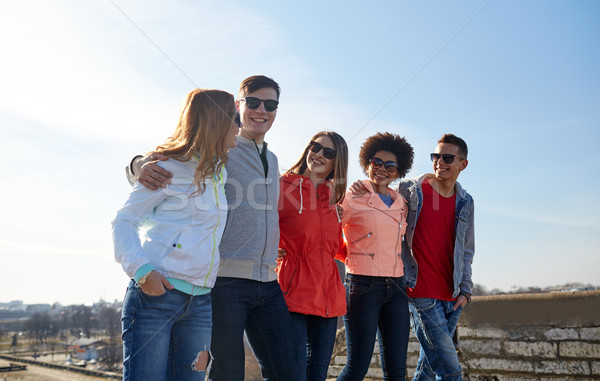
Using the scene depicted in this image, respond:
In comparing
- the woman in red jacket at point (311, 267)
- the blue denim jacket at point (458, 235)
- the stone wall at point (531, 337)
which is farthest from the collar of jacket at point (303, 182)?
the stone wall at point (531, 337)

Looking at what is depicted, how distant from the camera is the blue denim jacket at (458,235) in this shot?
11.5ft

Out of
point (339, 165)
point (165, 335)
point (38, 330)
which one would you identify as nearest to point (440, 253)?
point (339, 165)

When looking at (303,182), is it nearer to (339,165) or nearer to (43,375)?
(339,165)

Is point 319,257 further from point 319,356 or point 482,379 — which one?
point 482,379

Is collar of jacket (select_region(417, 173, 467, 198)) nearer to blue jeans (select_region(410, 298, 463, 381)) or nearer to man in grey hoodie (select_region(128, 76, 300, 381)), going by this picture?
blue jeans (select_region(410, 298, 463, 381))

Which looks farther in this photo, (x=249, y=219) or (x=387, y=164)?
(x=387, y=164)

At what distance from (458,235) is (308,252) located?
1.42 meters

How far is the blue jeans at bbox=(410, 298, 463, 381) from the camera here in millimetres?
3398

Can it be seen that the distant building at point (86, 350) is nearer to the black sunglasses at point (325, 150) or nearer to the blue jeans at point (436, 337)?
the blue jeans at point (436, 337)

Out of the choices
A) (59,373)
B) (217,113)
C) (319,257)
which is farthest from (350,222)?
(59,373)

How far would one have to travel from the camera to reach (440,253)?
3.60 m

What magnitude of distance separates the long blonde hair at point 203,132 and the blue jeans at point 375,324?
1.57 metres

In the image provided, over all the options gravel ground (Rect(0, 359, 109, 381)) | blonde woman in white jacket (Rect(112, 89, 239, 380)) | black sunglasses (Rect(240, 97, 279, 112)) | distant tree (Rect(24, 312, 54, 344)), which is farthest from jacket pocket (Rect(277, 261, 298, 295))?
distant tree (Rect(24, 312, 54, 344))

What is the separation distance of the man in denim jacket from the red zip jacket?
0.81 m
